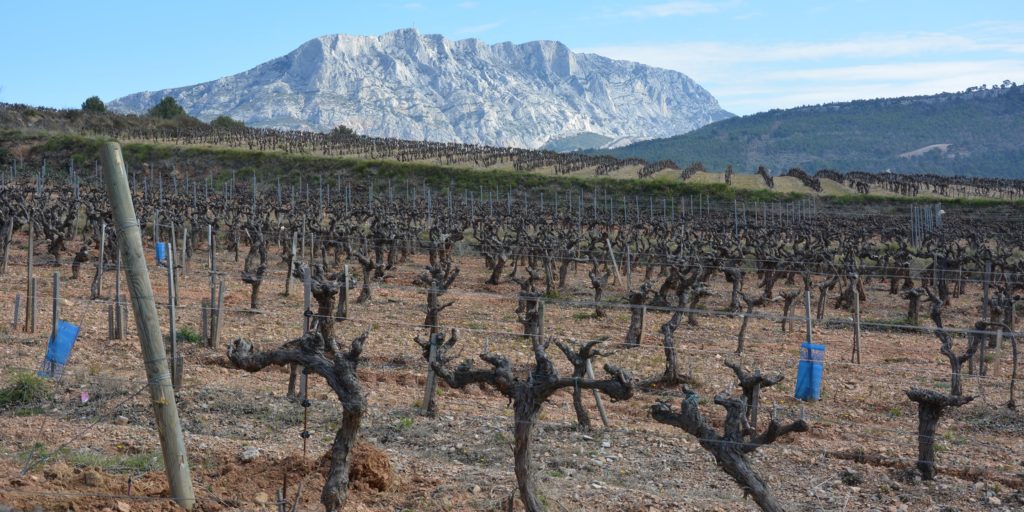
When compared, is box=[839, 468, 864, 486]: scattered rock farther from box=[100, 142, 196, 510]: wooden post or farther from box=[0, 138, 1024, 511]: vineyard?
box=[100, 142, 196, 510]: wooden post

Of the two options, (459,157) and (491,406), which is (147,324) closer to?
(491,406)

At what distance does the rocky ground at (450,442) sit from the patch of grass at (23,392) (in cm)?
12

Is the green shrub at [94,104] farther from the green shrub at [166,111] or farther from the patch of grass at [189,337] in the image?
the patch of grass at [189,337]

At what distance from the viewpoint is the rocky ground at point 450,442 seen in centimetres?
774

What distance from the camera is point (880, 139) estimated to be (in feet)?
543

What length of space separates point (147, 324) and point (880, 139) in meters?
173

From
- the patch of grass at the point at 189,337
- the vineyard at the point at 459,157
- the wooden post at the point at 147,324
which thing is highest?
the vineyard at the point at 459,157

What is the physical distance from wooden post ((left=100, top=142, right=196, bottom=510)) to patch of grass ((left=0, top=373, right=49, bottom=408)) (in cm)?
444

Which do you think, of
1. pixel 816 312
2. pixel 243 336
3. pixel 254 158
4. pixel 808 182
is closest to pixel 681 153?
pixel 808 182

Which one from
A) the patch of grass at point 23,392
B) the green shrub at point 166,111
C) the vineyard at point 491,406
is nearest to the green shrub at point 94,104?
the green shrub at point 166,111

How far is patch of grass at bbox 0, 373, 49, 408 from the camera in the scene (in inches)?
400

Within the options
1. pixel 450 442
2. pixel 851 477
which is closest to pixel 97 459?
pixel 450 442

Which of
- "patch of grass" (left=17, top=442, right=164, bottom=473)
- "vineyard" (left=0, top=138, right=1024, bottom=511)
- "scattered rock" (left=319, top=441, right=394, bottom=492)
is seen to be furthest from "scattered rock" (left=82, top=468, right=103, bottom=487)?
"scattered rock" (left=319, top=441, right=394, bottom=492)

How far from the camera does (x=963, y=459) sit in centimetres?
1005
